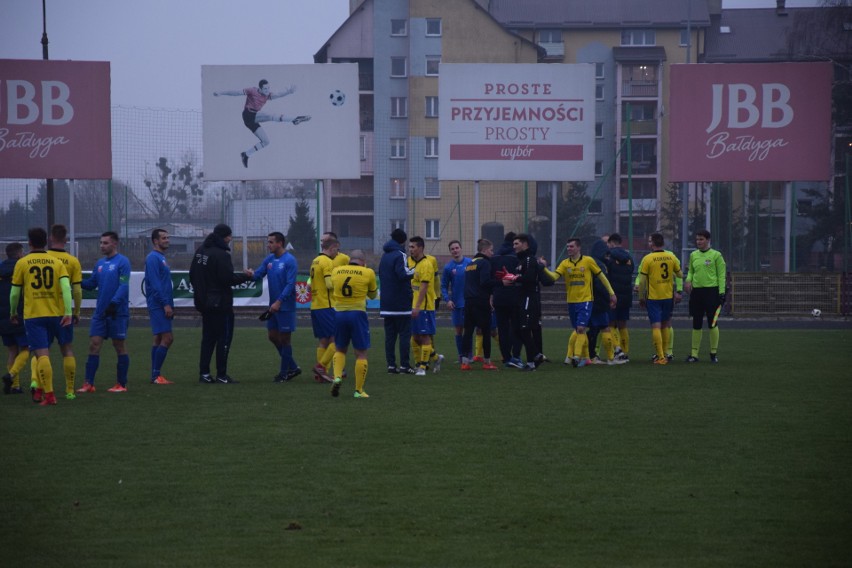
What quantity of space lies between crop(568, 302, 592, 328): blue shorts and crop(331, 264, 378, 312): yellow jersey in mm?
5108

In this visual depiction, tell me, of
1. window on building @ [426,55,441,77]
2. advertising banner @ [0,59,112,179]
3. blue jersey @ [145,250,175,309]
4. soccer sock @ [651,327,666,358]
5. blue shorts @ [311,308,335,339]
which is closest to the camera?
blue jersey @ [145,250,175,309]

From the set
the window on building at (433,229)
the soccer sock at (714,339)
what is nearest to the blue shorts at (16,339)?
the soccer sock at (714,339)

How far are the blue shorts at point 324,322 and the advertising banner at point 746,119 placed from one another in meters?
17.7

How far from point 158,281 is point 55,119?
56.3ft

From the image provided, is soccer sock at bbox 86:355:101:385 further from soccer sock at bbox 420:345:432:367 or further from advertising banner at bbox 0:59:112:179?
advertising banner at bbox 0:59:112:179

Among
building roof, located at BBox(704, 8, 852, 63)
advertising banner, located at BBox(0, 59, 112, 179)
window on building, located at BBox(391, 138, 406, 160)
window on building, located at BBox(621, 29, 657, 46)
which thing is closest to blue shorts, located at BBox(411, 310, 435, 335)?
advertising banner, located at BBox(0, 59, 112, 179)

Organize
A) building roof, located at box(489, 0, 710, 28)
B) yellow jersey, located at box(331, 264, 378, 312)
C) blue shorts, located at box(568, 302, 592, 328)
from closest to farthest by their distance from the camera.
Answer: yellow jersey, located at box(331, 264, 378, 312) → blue shorts, located at box(568, 302, 592, 328) → building roof, located at box(489, 0, 710, 28)

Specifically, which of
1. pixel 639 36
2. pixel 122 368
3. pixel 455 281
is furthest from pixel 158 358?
pixel 639 36

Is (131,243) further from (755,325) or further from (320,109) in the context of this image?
(755,325)

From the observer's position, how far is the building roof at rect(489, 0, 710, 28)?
221 ft

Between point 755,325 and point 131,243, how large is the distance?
1900cm

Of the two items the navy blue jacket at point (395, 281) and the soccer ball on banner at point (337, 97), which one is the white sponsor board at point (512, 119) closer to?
the soccer ball on banner at point (337, 97)

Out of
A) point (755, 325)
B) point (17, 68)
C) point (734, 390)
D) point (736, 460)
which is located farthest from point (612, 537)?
point (17, 68)

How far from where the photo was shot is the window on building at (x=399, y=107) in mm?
56062
